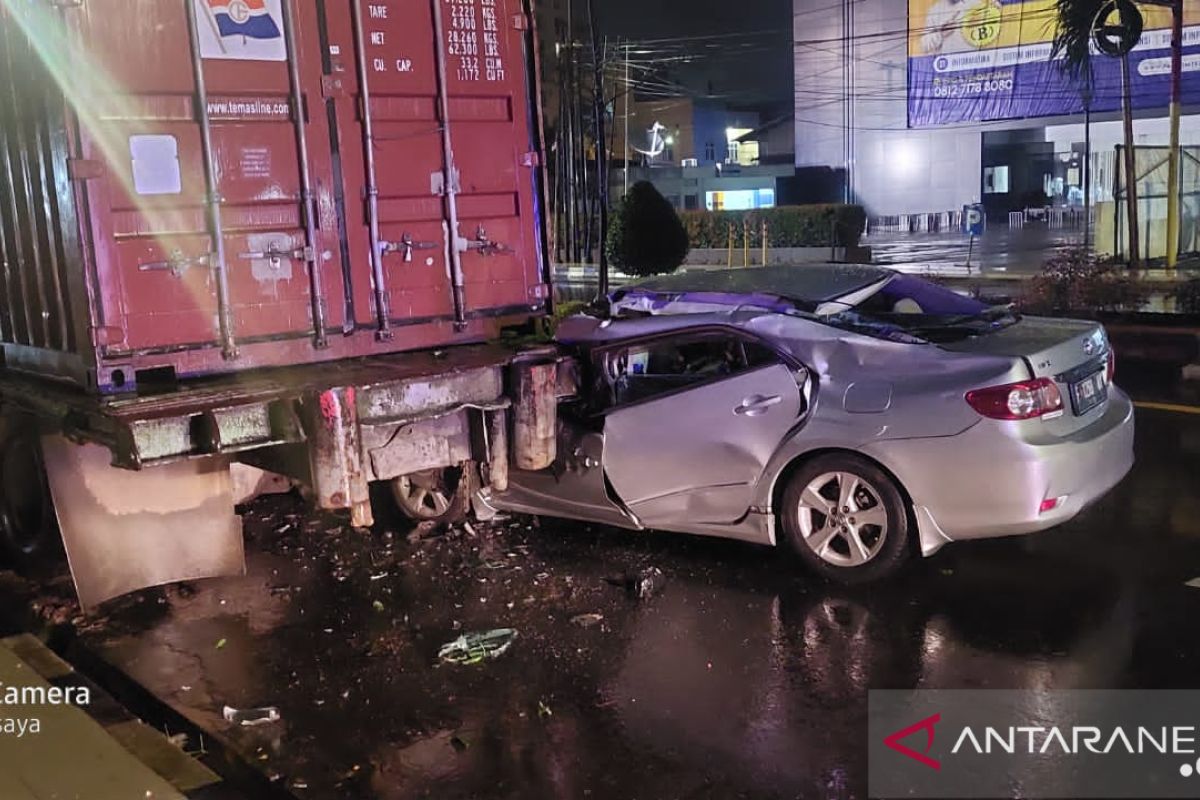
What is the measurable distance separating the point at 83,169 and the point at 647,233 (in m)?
16.8

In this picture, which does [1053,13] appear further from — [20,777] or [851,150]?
[20,777]

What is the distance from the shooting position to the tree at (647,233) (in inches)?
838

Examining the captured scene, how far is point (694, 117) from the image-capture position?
65.5m

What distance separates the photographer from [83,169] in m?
5.14

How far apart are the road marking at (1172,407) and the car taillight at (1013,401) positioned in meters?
4.88

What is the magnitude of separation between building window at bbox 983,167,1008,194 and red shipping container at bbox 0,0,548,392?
44718mm

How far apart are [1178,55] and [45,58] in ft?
63.6

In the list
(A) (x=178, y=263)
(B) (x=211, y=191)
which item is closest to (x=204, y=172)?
(B) (x=211, y=191)

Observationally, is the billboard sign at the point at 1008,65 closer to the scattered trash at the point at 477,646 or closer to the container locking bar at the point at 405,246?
the container locking bar at the point at 405,246

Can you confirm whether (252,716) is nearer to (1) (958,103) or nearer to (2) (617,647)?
(2) (617,647)

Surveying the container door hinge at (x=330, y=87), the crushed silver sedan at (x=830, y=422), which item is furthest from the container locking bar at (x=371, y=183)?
the crushed silver sedan at (x=830, y=422)

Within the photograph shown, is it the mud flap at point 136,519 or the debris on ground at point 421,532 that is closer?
the mud flap at point 136,519

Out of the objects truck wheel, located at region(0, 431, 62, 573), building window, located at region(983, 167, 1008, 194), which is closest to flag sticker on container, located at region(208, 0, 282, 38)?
truck wheel, located at region(0, 431, 62, 573)

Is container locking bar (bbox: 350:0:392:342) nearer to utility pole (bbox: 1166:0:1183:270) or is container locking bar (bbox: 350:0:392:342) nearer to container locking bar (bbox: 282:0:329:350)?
container locking bar (bbox: 282:0:329:350)
